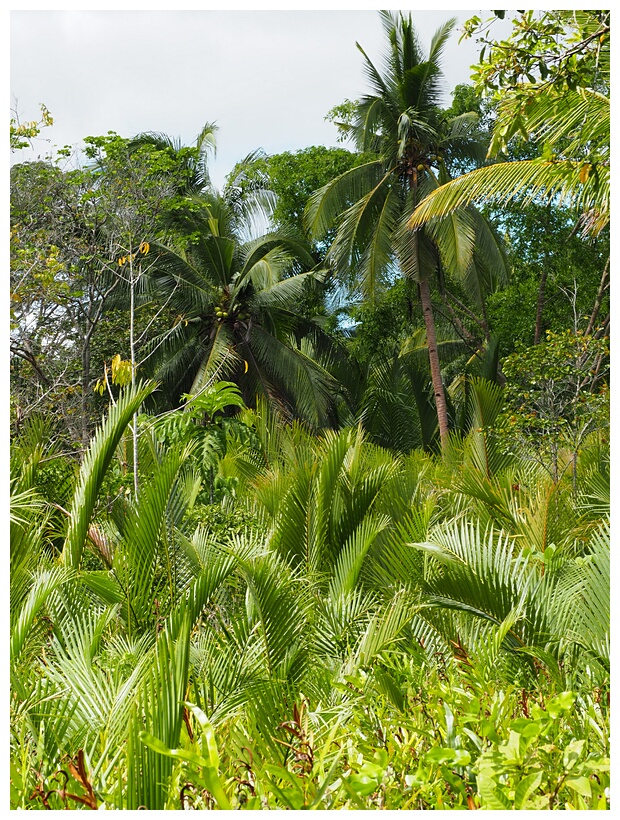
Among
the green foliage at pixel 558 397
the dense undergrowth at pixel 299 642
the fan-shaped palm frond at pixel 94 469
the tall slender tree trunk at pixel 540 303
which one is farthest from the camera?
the tall slender tree trunk at pixel 540 303

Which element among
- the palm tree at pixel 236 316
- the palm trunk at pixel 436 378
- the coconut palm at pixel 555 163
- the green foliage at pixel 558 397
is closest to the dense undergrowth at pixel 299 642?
the green foliage at pixel 558 397

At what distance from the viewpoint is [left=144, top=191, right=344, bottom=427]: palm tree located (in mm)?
15555

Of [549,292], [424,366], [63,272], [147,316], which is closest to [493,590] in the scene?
[63,272]

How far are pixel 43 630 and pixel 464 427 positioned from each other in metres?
11.5

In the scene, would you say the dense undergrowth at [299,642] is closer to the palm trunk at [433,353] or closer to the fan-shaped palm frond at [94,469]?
the fan-shaped palm frond at [94,469]

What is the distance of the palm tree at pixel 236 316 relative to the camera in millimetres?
15555

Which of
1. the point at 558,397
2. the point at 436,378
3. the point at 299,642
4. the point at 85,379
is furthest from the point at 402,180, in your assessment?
the point at 299,642

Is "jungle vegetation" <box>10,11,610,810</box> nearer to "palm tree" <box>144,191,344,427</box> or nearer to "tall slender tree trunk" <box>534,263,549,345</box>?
"palm tree" <box>144,191,344,427</box>

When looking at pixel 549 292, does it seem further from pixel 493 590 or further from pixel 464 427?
pixel 493 590

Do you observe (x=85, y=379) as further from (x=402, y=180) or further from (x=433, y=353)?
(x=402, y=180)

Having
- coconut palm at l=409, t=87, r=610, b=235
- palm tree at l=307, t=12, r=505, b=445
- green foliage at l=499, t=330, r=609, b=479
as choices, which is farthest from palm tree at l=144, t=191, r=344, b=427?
coconut palm at l=409, t=87, r=610, b=235

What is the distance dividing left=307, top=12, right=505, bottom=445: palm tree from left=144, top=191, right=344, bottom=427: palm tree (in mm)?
1795

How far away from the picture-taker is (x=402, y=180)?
49.0ft

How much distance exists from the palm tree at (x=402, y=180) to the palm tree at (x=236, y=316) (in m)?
1.79
